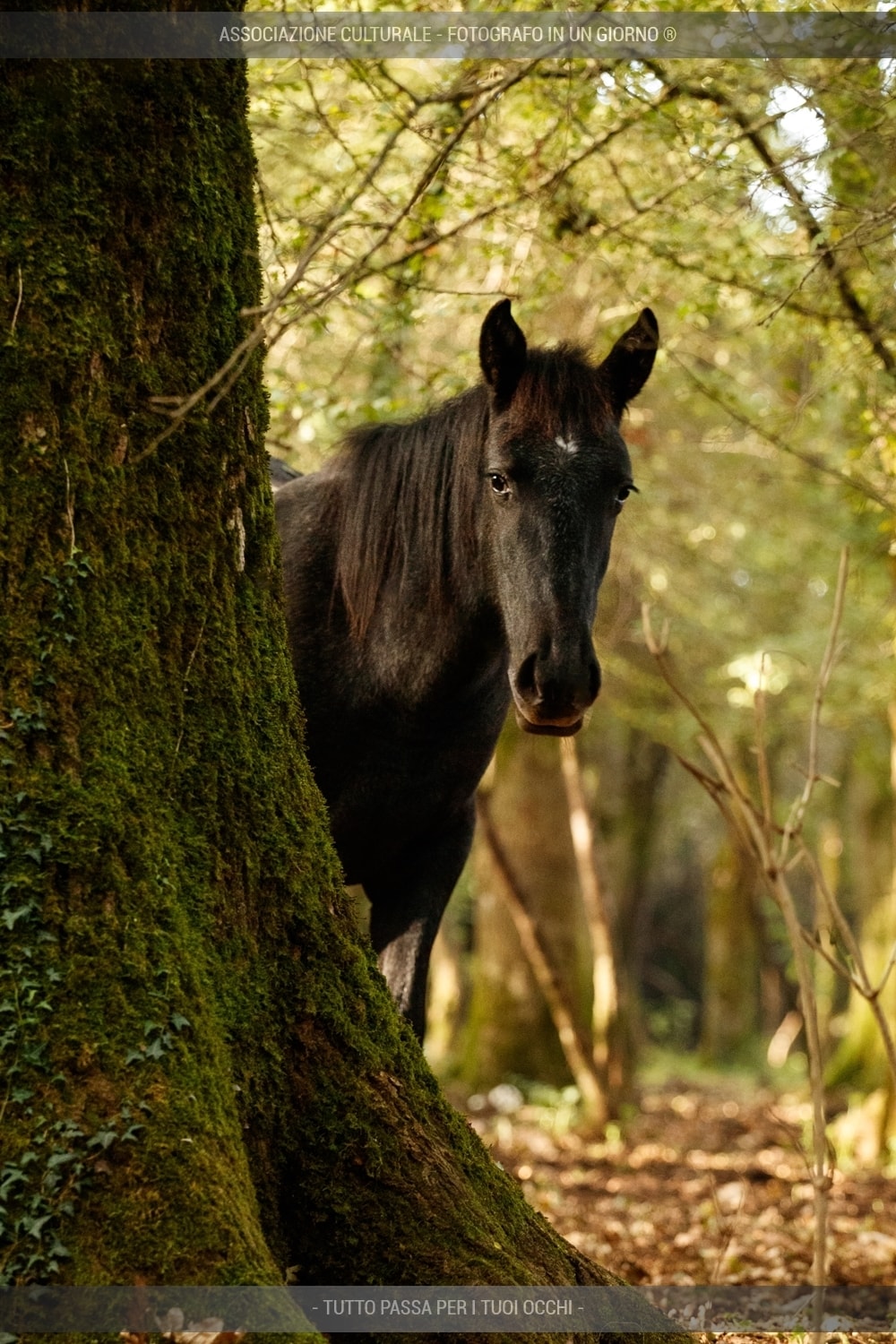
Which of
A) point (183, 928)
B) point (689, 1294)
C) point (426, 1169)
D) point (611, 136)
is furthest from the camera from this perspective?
point (611, 136)

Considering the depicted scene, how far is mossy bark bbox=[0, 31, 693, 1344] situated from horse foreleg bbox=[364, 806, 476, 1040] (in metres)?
1.89

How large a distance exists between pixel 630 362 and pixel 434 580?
1.19 metres

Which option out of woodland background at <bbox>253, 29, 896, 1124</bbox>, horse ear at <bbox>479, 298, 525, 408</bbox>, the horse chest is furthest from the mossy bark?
the horse chest

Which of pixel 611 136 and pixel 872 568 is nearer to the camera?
pixel 611 136

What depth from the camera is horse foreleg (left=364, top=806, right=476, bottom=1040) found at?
5430 millimetres

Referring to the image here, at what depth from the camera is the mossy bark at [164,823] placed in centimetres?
265

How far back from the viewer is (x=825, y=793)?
26797 mm

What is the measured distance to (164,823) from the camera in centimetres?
306

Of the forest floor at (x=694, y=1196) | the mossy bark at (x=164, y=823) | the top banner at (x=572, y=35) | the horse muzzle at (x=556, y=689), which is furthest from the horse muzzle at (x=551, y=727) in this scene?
the top banner at (x=572, y=35)

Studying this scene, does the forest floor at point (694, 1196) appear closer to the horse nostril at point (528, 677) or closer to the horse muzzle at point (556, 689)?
A: the horse muzzle at point (556, 689)

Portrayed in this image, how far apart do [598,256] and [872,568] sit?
746 centimetres

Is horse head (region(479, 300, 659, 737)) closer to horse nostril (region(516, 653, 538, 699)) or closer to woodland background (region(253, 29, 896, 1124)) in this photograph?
horse nostril (region(516, 653, 538, 699))

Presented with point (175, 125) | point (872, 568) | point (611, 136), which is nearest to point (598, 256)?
point (611, 136)

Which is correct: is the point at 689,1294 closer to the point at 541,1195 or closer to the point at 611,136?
the point at 541,1195
